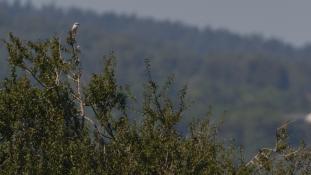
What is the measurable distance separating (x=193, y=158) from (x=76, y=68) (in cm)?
402

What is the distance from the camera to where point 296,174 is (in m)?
24.2

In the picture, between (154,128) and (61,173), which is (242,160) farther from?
(61,173)

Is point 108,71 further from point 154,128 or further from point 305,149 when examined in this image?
point 305,149

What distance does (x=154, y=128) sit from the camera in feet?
77.7

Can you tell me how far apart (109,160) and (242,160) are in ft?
11.5

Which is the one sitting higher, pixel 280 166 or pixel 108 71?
pixel 108 71

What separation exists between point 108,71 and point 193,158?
11.6 ft

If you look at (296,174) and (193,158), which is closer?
(193,158)

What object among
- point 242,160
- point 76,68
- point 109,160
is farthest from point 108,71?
point 242,160

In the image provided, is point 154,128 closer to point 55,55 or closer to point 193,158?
point 193,158

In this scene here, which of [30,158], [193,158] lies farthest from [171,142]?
[30,158]

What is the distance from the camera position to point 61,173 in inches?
878

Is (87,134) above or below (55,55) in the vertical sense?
below

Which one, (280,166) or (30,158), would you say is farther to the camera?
(280,166)
